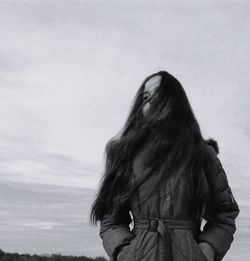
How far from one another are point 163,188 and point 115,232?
42 centimetres

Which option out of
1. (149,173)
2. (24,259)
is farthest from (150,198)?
(24,259)

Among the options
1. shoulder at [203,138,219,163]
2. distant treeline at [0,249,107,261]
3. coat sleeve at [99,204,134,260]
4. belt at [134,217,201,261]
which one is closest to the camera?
belt at [134,217,201,261]

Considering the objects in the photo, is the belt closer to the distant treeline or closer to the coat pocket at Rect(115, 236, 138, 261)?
the coat pocket at Rect(115, 236, 138, 261)

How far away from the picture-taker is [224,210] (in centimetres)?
425

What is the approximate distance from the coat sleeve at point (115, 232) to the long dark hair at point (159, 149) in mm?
58

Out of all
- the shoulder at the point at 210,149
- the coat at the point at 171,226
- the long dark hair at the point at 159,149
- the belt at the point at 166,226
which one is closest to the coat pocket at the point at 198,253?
the coat at the point at 171,226

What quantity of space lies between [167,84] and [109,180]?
0.71 metres

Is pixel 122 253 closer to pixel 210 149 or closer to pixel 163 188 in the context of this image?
pixel 163 188

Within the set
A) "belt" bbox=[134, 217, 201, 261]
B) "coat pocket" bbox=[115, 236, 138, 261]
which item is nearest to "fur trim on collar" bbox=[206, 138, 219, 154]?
"belt" bbox=[134, 217, 201, 261]

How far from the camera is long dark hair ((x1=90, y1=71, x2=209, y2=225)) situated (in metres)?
4.16

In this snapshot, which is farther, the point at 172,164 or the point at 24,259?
the point at 24,259

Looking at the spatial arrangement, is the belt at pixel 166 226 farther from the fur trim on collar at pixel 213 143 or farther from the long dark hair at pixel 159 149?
the fur trim on collar at pixel 213 143

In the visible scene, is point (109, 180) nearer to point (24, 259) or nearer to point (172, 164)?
point (172, 164)

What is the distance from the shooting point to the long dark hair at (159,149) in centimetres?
416
